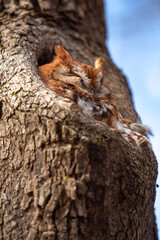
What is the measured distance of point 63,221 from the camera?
1.24m

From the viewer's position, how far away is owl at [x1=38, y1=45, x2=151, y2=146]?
1.59 meters

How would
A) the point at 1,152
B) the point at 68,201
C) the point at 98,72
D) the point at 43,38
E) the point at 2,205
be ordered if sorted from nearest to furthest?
the point at 68,201 → the point at 2,205 → the point at 1,152 → the point at 98,72 → the point at 43,38

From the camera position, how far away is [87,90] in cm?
176

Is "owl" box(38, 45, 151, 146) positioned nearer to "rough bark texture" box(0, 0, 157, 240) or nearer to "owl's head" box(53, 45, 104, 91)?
"owl's head" box(53, 45, 104, 91)

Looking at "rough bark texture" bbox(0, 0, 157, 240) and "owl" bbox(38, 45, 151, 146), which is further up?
"owl" bbox(38, 45, 151, 146)

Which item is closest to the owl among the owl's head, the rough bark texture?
the owl's head

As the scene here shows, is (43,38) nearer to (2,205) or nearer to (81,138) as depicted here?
(81,138)

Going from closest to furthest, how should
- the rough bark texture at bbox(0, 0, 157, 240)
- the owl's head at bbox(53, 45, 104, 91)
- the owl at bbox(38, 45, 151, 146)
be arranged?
the rough bark texture at bbox(0, 0, 157, 240)
the owl at bbox(38, 45, 151, 146)
the owl's head at bbox(53, 45, 104, 91)

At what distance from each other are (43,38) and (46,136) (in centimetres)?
114

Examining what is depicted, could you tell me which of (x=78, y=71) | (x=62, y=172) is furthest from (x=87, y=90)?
(x=62, y=172)

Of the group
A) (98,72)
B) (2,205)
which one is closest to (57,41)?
(98,72)

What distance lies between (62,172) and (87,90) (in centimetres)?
70

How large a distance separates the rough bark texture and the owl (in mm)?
126

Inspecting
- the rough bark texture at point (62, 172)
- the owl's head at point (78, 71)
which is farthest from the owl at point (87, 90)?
the rough bark texture at point (62, 172)
